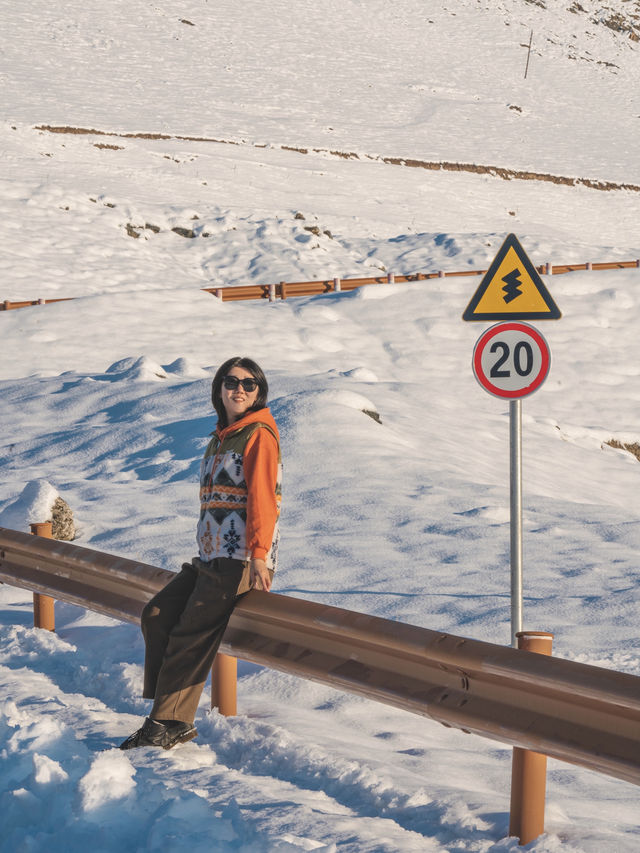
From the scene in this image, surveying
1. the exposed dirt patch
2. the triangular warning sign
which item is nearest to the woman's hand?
the triangular warning sign

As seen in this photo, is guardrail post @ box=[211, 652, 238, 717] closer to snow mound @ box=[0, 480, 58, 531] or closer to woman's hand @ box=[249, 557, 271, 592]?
woman's hand @ box=[249, 557, 271, 592]

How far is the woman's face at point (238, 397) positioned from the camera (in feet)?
14.6

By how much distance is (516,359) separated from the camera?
239 inches

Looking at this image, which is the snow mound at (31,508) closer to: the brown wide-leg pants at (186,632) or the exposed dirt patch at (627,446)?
the brown wide-leg pants at (186,632)

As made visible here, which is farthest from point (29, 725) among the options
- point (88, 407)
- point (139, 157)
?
point (139, 157)

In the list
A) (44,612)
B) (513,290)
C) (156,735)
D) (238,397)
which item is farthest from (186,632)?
(513,290)

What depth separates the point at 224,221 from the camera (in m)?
35.9

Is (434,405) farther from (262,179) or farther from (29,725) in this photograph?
(262,179)

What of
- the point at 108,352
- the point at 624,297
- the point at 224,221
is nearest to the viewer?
the point at 108,352

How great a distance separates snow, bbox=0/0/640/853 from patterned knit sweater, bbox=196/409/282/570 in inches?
35.5

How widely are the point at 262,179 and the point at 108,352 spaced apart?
28041mm

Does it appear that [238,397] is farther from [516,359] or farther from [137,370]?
[137,370]

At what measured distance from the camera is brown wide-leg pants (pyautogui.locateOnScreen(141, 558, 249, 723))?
444 centimetres

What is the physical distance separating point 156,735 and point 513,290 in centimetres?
331
